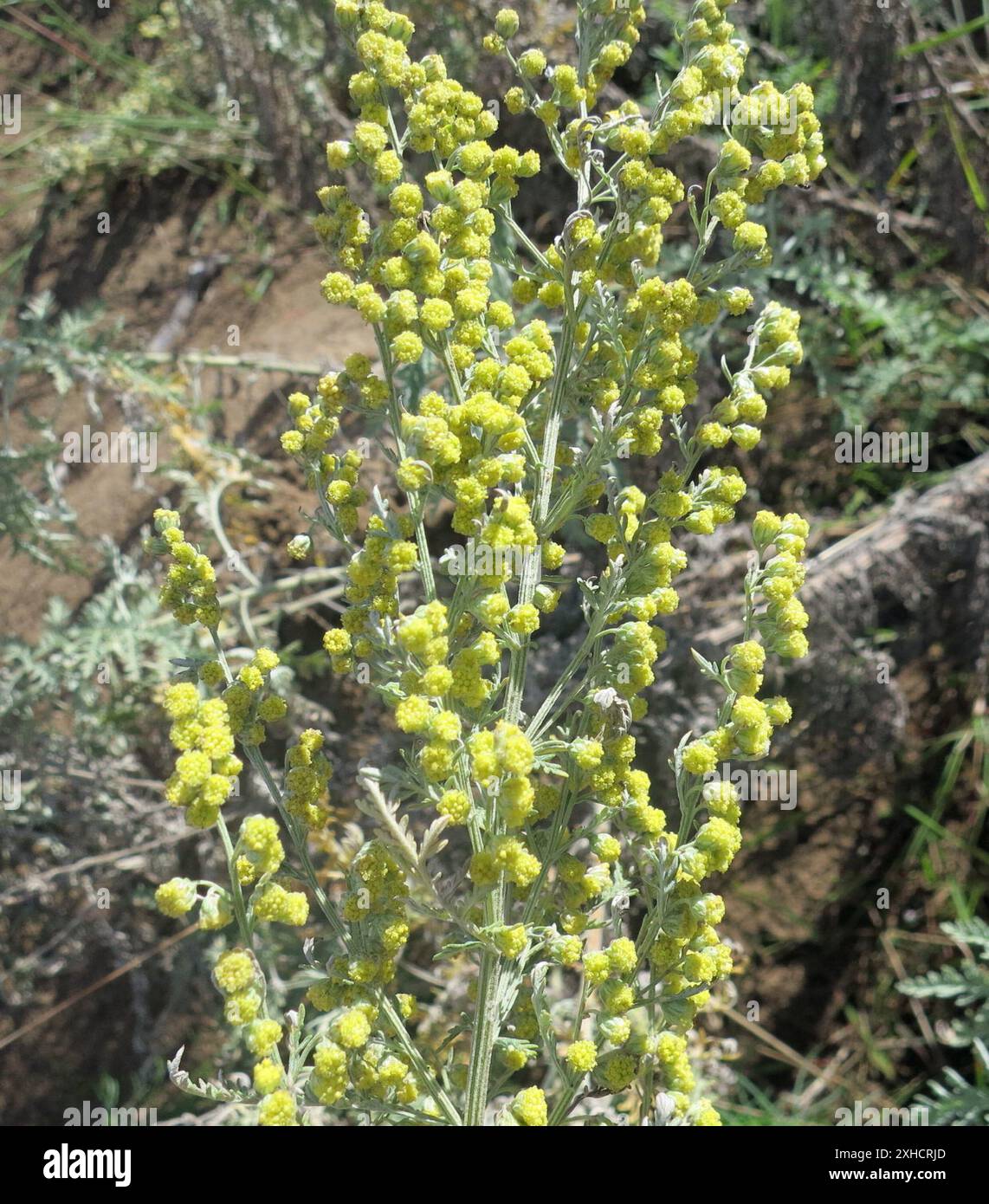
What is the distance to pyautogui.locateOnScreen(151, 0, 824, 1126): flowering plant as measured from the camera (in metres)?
1.38

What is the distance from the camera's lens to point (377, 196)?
3.77 meters

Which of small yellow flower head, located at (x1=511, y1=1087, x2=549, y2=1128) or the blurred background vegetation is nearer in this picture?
small yellow flower head, located at (x1=511, y1=1087, x2=549, y2=1128)

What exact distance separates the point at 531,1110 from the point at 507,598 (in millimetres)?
703

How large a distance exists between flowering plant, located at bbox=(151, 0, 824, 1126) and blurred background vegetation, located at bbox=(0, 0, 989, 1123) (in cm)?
124

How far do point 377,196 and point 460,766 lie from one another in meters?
2.89

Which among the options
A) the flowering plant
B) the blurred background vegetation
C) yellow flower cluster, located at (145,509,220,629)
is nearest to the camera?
the flowering plant

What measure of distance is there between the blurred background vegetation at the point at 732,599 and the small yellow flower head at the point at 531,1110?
132 cm

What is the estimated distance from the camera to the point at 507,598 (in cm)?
140

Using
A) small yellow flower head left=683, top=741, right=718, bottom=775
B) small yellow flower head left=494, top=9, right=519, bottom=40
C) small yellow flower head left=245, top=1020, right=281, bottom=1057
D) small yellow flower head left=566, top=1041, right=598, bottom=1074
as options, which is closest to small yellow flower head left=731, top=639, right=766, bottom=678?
small yellow flower head left=683, top=741, right=718, bottom=775

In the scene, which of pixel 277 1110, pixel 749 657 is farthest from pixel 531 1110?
pixel 749 657

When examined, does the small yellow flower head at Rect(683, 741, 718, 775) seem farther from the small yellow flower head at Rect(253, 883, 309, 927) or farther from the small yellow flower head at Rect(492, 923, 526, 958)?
the small yellow flower head at Rect(253, 883, 309, 927)

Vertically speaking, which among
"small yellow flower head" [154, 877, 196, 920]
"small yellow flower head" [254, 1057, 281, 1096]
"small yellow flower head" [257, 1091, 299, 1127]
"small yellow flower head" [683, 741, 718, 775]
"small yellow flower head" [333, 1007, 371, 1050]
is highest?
"small yellow flower head" [683, 741, 718, 775]

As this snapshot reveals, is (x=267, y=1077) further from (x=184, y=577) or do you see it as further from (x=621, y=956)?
(x=184, y=577)
